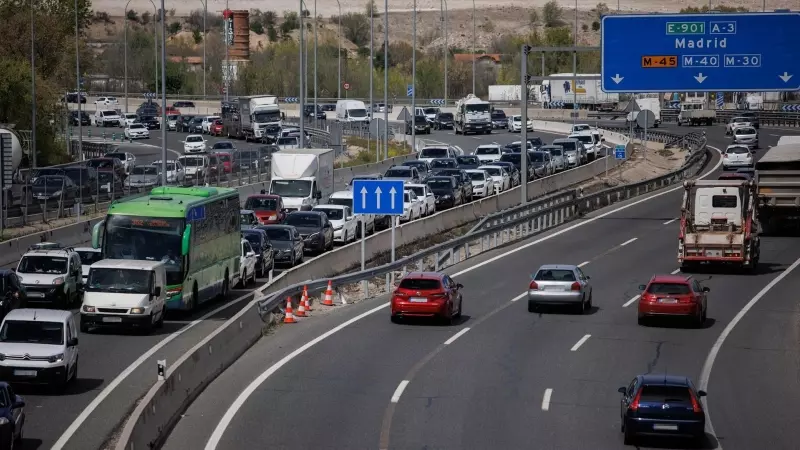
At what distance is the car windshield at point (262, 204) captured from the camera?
161ft

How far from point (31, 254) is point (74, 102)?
107357mm

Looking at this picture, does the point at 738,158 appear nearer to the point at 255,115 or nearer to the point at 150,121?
the point at 255,115

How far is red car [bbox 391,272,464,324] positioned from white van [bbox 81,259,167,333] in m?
5.63

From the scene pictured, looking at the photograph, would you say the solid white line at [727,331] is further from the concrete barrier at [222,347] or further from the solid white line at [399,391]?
the concrete barrier at [222,347]

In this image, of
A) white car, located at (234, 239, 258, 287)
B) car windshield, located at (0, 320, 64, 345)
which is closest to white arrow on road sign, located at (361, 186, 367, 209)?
white car, located at (234, 239, 258, 287)

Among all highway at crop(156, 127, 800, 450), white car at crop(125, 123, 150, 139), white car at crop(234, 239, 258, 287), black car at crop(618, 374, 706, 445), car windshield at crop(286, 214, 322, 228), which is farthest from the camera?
white car at crop(125, 123, 150, 139)

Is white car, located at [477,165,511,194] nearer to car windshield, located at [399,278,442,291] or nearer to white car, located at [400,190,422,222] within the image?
white car, located at [400,190,422,222]

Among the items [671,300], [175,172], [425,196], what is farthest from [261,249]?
[175,172]

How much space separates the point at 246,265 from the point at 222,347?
12269mm

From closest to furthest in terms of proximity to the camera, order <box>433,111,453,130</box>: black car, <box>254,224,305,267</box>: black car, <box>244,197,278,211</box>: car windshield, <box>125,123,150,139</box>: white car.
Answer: <box>254,224,305,267</box>: black car → <box>244,197,278,211</box>: car windshield → <box>125,123,150,139</box>: white car → <box>433,111,453,130</box>: black car

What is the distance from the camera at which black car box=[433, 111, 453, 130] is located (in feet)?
373

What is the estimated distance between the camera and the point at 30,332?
23609mm

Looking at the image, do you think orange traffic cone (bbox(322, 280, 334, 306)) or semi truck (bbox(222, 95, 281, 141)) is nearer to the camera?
orange traffic cone (bbox(322, 280, 334, 306))

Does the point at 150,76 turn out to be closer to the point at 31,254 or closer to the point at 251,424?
the point at 31,254
